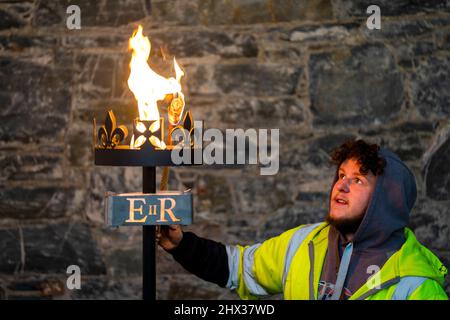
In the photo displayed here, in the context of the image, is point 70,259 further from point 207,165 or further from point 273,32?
point 273,32

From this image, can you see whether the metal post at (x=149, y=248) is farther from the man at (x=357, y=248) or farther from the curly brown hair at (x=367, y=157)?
the curly brown hair at (x=367, y=157)

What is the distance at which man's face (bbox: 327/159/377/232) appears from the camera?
246 centimetres

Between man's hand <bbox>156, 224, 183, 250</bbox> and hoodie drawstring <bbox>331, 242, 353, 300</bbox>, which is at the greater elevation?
man's hand <bbox>156, 224, 183, 250</bbox>

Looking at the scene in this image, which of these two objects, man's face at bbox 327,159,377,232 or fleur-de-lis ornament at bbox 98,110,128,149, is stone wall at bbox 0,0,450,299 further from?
fleur-de-lis ornament at bbox 98,110,128,149

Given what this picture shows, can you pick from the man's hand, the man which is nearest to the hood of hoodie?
the man

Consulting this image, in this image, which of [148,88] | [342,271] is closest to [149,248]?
[148,88]

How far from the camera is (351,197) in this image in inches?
97.4

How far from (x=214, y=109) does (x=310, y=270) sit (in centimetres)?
134

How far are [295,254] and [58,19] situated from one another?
6.44 feet

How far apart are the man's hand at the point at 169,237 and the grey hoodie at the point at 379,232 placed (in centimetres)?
59

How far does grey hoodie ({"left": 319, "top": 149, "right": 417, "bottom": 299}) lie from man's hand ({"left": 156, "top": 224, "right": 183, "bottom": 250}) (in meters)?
0.59

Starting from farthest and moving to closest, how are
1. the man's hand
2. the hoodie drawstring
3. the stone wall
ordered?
the stone wall < the man's hand < the hoodie drawstring

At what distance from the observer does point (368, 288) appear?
2322 mm

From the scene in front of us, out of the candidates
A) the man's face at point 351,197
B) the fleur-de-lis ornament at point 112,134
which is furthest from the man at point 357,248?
the fleur-de-lis ornament at point 112,134
